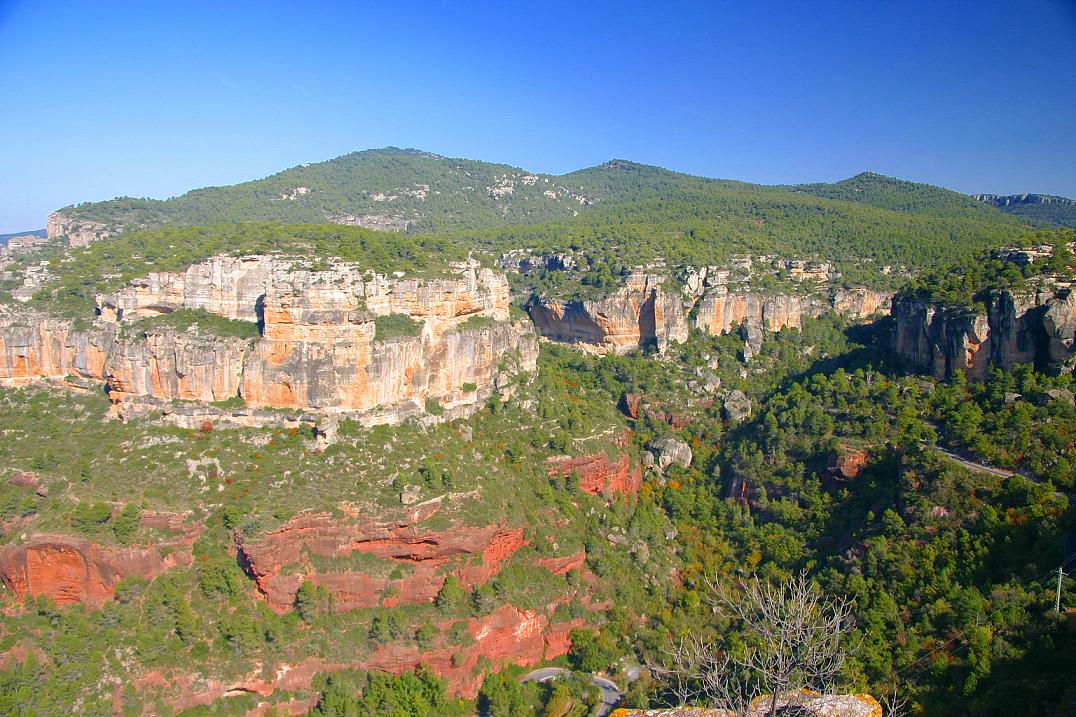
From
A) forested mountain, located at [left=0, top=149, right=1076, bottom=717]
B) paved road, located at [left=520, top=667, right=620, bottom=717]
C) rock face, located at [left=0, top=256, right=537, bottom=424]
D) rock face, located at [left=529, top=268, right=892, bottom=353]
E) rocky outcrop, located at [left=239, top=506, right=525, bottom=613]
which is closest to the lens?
forested mountain, located at [left=0, top=149, right=1076, bottom=717]

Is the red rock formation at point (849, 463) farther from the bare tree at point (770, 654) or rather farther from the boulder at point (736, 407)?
the boulder at point (736, 407)

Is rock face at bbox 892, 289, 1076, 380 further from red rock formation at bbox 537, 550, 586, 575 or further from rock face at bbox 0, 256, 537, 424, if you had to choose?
rock face at bbox 0, 256, 537, 424

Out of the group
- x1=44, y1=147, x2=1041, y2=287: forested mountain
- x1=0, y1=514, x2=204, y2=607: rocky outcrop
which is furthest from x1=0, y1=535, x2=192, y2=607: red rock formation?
x1=44, y1=147, x2=1041, y2=287: forested mountain

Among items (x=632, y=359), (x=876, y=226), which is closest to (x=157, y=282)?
(x=632, y=359)

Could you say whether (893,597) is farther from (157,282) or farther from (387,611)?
(157,282)

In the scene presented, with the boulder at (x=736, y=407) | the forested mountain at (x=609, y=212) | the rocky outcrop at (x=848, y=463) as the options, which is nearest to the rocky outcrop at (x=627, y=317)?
the forested mountain at (x=609, y=212)

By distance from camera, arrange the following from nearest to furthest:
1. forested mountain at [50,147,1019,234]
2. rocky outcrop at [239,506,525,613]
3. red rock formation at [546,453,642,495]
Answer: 1. rocky outcrop at [239,506,525,613]
2. red rock formation at [546,453,642,495]
3. forested mountain at [50,147,1019,234]

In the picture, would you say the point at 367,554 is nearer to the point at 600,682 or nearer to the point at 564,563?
the point at 564,563

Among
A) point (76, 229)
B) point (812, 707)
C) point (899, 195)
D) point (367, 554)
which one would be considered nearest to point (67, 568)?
point (367, 554)
